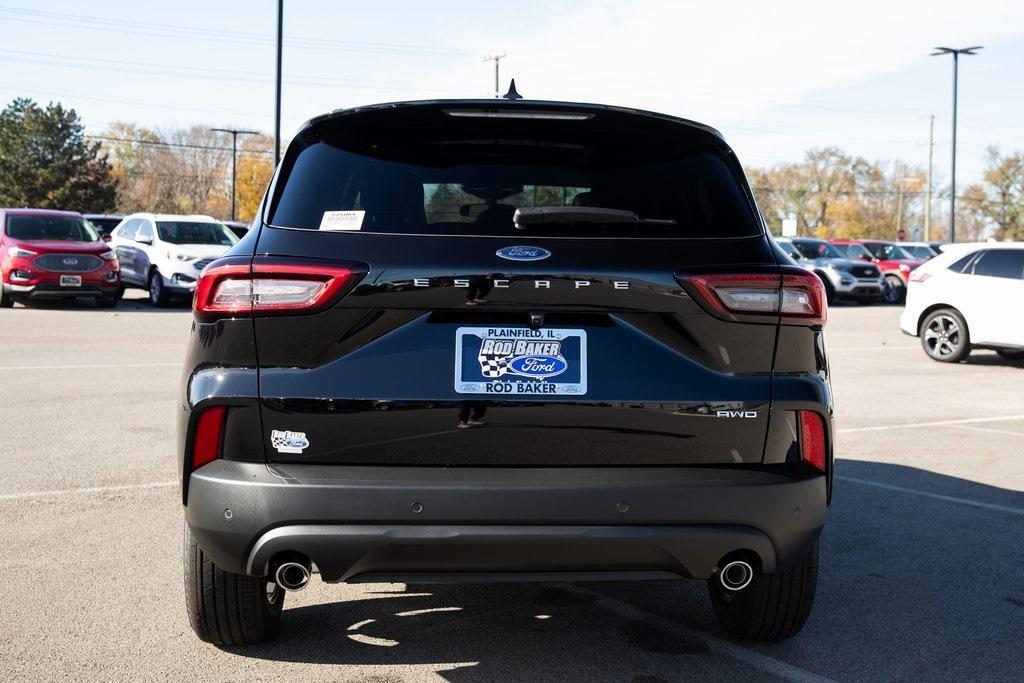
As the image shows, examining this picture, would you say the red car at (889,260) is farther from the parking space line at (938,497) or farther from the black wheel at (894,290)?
the parking space line at (938,497)

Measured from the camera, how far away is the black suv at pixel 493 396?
3.20 meters

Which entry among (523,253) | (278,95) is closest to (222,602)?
(523,253)

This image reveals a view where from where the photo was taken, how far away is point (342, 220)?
3.38 meters

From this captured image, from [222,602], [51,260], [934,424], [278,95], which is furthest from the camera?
[278,95]

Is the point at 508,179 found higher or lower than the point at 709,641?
higher

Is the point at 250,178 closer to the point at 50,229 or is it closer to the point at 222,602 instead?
the point at 50,229

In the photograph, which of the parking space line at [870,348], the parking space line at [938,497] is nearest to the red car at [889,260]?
the parking space line at [870,348]

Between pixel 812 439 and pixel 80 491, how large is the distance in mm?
4353

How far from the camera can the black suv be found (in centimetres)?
320

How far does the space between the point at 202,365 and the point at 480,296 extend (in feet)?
2.87

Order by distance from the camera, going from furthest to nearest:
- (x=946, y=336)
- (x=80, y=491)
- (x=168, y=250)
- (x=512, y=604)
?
1. (x=168, y=250)
2. (x=946, y=336)
3. (x=80, y=491)
4. (x=512, y=604)

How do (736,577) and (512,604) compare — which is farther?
(512,604)

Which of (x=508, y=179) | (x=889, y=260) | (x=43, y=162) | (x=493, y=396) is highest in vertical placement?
(x=43, y=162)

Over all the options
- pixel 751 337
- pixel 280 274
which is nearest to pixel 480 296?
pixel 280 274
